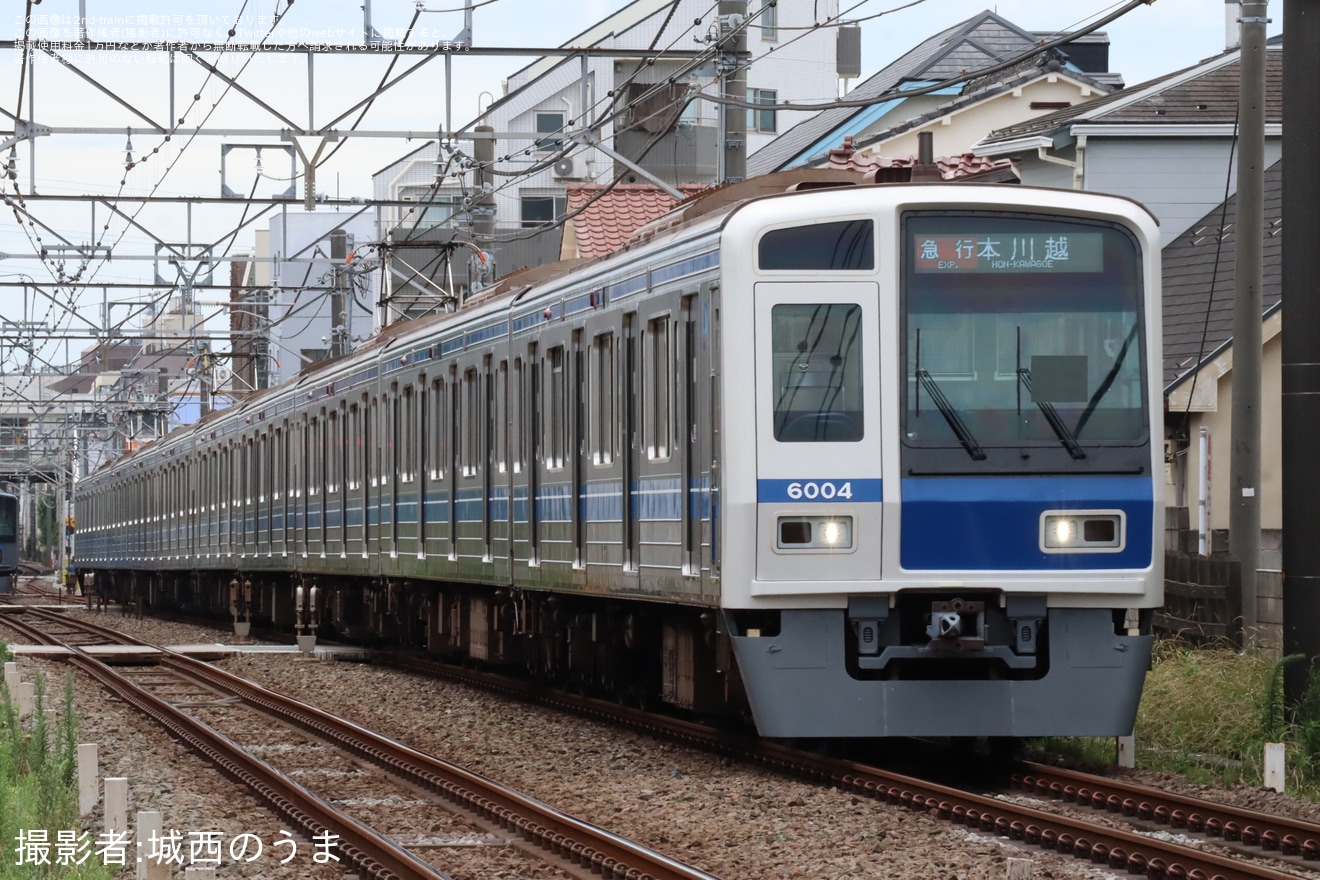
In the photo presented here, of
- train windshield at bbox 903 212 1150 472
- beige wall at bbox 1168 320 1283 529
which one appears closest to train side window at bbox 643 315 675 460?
train windshield at bbox 903 212 1150 472

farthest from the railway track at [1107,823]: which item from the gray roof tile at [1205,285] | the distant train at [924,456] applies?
the gray roof tile at [1205,285]

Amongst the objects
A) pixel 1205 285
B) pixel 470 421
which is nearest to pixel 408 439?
pixel 470 421

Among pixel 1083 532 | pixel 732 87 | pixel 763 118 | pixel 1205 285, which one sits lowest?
pixel 1083 532

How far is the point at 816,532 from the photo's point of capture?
395 inches

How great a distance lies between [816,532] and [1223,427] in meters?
11.8

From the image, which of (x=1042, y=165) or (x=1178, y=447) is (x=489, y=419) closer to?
(x=1178, y=447)

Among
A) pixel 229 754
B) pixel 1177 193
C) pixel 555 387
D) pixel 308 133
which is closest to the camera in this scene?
pixel 229 754

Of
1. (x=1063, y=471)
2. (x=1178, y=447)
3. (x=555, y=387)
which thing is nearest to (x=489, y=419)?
(x=555, y=387)

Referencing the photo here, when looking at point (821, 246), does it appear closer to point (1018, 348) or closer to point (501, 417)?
point (1018, 348)

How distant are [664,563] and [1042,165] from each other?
1497 centimetres

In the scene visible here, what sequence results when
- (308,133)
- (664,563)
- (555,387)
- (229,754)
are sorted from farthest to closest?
(308,133)
(555,387)
(229,754)
(664,563)

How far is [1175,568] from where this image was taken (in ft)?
51.3

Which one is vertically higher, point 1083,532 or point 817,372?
point 817,372

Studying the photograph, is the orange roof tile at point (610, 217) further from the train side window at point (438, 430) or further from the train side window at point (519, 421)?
the train side window at point (519, 421)
